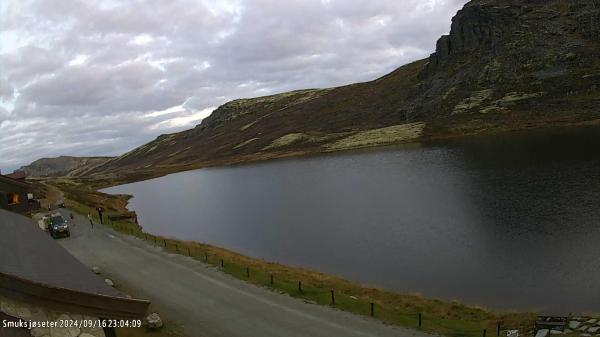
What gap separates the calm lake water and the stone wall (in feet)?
100

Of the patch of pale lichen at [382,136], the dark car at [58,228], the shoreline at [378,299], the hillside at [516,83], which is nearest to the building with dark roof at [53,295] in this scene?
the shoreline at [378,299]

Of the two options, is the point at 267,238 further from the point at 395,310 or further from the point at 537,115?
the point at 537,115

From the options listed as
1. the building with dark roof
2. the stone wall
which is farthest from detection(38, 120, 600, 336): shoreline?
the stone wall

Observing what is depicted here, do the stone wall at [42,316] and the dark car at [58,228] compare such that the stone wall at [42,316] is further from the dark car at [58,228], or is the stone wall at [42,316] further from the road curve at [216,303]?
the dark car at [58,228]

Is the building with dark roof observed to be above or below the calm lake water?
above

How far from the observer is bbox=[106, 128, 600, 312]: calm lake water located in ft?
128

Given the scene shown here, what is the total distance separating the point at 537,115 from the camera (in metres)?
151

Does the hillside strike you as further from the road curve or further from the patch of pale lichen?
the road curve

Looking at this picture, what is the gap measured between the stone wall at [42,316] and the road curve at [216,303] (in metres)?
15.1

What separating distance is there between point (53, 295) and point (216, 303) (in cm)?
2115

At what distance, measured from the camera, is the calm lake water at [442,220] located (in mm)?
39062

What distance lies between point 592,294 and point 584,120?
120366mm

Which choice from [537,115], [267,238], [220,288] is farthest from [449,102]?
[220,288]

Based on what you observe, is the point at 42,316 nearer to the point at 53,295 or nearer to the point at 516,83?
the point at 53,295
